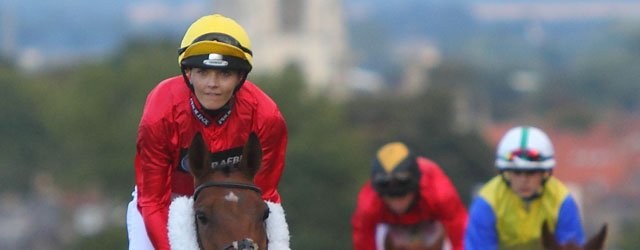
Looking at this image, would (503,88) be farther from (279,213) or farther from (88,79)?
(279,213)

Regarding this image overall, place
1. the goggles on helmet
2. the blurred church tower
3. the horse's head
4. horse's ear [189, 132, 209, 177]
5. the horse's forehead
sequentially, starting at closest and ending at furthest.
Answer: the horse's head
the horse's forehead
horse's ear [189, 132, 209, 177]
the goggles on helmet
the blurred church tower

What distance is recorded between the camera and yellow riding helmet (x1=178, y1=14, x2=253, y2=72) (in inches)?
363

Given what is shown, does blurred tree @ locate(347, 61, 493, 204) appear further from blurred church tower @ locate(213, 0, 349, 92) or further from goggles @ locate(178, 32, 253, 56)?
goggles @ locate(178, 32, 253, 56)

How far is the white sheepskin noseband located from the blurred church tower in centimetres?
10031

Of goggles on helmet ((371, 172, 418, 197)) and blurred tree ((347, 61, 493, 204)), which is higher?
blurred tree ((347, 61, 493, 204))

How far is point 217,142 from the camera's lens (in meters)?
9.48

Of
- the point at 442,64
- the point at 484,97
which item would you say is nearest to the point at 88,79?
the point at 442,64

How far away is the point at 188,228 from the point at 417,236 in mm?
4770

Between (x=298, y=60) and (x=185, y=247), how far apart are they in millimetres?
105682

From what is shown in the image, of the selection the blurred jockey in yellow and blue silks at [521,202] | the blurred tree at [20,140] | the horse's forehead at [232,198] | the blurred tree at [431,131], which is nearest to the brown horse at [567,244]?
the horse's forehead at [232,198]

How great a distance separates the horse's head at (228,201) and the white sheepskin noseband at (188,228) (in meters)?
0.05

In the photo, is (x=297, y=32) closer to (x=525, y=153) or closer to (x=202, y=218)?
(x=525, y=153)

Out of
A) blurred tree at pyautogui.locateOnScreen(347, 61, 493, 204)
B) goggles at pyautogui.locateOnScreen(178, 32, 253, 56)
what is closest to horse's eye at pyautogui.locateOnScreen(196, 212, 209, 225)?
goggles at pyautogui.locateOnScreen(178, 32, 253, 56)

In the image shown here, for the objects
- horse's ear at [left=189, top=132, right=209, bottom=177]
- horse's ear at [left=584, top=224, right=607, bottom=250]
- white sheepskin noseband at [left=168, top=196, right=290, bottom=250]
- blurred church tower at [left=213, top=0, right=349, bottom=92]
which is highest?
blurred church tower at [left=213, top=0, right=349, bottom=92]
